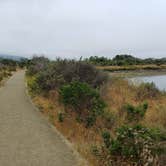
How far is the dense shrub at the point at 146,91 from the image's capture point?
2102cm

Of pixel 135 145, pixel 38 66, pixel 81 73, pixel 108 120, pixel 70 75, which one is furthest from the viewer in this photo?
pixel 38 66

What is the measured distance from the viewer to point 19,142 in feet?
28.8

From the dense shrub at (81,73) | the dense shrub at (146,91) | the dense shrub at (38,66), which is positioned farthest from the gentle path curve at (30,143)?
the dense shrub at (38,66)

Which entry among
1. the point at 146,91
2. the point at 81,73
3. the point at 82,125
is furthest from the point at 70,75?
the point at 82,125

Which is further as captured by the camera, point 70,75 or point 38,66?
point 38,66

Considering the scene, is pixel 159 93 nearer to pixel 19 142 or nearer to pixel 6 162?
pixel 19 142

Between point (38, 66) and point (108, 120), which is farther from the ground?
point (38, 66)

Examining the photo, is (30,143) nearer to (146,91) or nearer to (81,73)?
(81,73)

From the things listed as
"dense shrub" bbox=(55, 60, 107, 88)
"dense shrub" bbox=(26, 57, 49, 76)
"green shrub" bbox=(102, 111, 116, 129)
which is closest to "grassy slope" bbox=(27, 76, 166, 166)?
"green shrub" bbox=(102, 111, 116, 129)

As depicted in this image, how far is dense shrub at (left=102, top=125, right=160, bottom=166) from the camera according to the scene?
245 inches

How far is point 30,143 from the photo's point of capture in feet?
28.5

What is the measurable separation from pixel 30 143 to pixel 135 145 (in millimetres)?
3095

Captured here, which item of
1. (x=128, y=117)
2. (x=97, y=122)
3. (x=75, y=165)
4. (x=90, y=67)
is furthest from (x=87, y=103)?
(x=90, y=67)

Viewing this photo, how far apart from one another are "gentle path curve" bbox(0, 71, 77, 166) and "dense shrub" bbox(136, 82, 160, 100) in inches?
370
